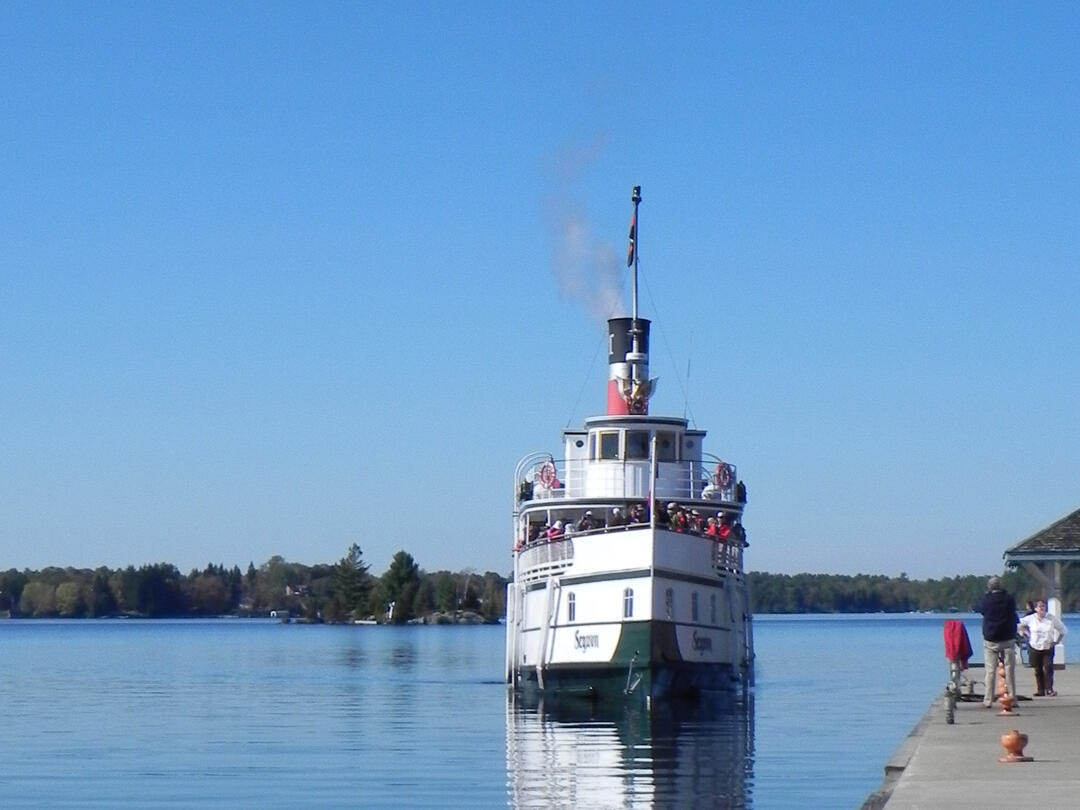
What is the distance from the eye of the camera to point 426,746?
3394 centimetres

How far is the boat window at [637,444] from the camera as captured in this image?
45.1m

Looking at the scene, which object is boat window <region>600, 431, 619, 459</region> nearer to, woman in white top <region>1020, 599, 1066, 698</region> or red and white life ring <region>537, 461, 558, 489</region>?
red and white life ring <region>537, 461, 558, 489</region>

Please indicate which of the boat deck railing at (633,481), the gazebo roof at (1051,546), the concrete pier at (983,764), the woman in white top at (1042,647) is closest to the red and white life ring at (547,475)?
the boat deck railing at (633,481)

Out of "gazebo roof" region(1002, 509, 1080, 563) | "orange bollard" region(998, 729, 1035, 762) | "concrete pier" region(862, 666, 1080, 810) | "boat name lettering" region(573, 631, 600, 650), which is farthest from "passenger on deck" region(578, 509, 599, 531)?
"orange bollard" region(998, 729, 1035, 762)

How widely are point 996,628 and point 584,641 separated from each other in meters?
13.6

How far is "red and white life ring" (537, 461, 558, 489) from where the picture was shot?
4528 centimetres

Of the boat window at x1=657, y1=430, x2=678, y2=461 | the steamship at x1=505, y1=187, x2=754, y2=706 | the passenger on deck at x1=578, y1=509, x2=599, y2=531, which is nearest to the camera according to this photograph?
the steamship at x1=505, y1=187, x2=754, y2=706

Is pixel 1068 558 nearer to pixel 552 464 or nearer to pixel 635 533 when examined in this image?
pixel 635 533

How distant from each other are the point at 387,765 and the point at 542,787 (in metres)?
4.84

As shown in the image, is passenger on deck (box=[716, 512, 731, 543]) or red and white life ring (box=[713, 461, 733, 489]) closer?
passenger on deck (box=[716, 512, 731, 543])

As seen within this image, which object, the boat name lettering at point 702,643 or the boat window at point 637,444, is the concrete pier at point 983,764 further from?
the boat window at point 637,444

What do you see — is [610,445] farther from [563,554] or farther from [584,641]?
[584,641]

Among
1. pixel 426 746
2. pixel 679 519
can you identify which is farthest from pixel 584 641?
pixel 426 746

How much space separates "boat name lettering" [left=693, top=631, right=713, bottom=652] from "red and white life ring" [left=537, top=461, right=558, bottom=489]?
23.4 feet
